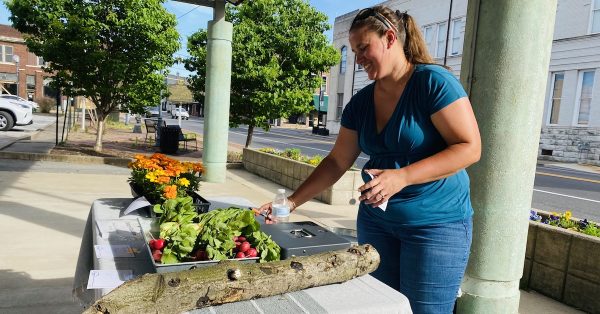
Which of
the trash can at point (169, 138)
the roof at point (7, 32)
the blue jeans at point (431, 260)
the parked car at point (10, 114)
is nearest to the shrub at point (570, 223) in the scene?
the blue jeans at point (431, 260)

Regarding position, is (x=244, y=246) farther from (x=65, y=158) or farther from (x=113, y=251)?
(x=65, y=158)

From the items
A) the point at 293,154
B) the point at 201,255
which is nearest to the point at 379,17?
the point at 201,255

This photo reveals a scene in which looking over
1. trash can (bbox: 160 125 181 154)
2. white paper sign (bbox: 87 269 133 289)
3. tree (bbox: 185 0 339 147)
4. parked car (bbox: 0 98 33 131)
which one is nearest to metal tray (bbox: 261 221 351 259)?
white paper sign (bbox: 87 269 133 289)

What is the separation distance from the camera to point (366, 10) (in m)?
2.01

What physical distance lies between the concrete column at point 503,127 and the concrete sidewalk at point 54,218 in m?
Answer: 1.15

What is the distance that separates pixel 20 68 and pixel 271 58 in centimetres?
5053

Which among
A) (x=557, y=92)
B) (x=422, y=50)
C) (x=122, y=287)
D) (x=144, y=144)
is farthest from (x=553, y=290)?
(x=557, y=92)

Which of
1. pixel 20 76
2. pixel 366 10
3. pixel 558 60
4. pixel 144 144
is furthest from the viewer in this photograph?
pixel 20 76

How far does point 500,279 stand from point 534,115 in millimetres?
1079

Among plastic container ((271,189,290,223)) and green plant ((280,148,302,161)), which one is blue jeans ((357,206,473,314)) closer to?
plastic container ((271,189,290,223))

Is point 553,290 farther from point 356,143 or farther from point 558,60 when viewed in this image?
point 558,60

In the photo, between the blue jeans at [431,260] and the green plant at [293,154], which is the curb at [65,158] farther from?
the blue jeans at [431,260]

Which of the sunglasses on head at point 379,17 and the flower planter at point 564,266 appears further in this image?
the flower planter at point 564,266

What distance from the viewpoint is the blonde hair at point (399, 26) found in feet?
6.34
